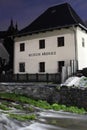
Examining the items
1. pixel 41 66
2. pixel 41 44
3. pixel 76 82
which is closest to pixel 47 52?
pixel 41 44

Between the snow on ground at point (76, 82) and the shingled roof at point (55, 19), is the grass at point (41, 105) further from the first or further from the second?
the shingled roof at point (55, 19)

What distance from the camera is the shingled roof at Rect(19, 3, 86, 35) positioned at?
35722mm

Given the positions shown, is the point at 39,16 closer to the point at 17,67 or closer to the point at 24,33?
the point at 24,33

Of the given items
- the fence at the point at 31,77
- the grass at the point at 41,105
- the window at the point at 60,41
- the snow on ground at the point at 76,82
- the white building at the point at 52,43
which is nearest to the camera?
the grass at the point at 41,105

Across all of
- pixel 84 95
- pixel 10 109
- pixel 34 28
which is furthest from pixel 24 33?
pixel 10 109

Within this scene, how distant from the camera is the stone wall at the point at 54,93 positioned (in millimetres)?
24688

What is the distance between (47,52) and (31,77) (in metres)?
4.10

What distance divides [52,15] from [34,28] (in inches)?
125

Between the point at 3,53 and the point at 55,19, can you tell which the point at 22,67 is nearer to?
the point at 55,19

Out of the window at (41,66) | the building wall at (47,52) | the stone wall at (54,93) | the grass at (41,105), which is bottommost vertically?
the grass at (41,105)

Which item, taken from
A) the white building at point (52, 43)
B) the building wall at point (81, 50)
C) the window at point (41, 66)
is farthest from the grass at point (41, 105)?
the building wall at point (81, 50)

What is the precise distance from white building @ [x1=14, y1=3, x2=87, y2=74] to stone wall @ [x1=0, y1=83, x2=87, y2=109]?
7.47 metres

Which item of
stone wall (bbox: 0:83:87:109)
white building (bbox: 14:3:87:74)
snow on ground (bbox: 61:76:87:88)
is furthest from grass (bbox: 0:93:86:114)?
white building (bbox: 14:3:87:74)

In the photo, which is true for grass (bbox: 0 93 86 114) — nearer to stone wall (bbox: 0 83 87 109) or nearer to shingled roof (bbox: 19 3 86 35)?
stone wall (bbox: 0 83 87 109)
